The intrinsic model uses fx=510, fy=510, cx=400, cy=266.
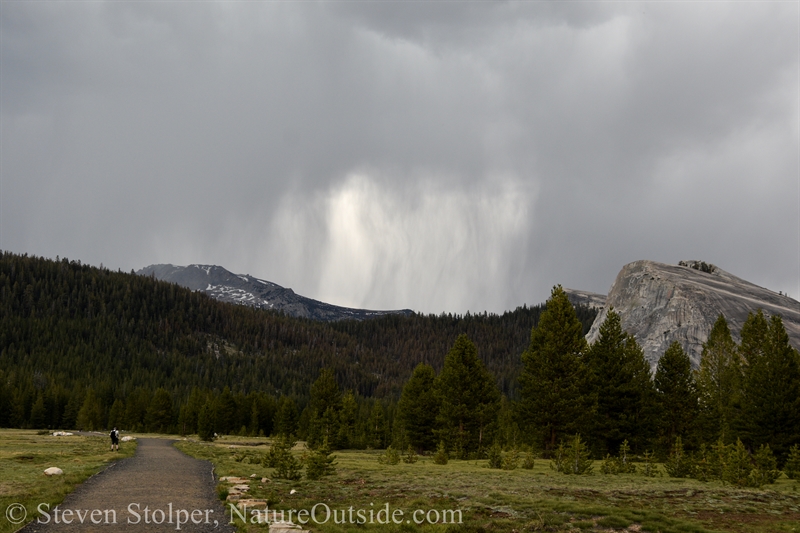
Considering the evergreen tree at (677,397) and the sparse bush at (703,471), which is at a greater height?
the evergreen tree at (677,397)

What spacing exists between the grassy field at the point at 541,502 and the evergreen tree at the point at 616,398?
1788 cm

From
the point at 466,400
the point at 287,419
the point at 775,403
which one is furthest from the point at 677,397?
the point at 287,419

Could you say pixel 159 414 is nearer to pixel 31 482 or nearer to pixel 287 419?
pixel 287 419

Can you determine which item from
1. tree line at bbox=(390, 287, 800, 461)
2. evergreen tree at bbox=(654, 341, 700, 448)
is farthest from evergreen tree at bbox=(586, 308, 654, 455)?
evergreen tree at bbox=(654, 341, 700, 448)

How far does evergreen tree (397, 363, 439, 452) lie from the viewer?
64.4m

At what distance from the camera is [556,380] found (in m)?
45.0

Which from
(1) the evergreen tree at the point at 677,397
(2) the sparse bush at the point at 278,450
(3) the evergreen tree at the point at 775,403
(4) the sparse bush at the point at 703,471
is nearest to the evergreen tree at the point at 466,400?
(1) the evergreen tree at the point at 677,397

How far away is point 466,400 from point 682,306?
75838 mm

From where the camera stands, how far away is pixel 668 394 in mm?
54438

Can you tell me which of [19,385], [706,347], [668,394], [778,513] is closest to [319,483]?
[778,513]

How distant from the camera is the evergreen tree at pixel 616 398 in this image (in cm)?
4762

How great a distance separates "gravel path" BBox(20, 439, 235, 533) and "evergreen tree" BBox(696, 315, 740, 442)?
46989 millimetres

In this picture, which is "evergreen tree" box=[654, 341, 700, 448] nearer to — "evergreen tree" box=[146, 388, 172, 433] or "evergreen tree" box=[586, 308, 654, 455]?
"evergreen tree" box=[586, 308, 654, 455]

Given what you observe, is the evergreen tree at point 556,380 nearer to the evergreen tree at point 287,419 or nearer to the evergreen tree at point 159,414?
the evergreen tree at point 287,419
